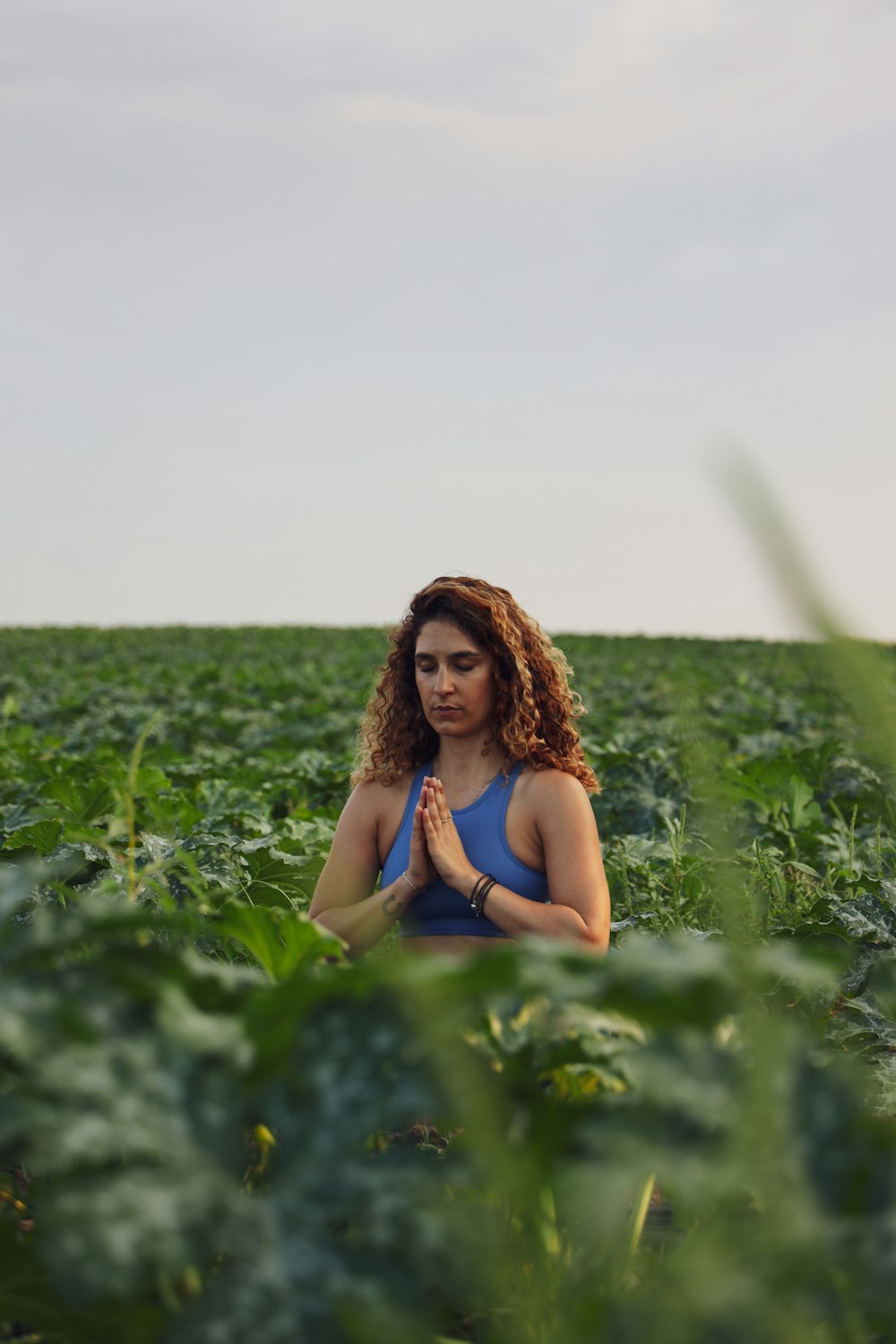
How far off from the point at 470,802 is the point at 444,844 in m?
0.30

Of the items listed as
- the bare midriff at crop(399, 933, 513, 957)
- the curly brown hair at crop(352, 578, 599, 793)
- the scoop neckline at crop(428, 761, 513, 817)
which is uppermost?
the curly brown hair at crop(352, 578, 599, 793)

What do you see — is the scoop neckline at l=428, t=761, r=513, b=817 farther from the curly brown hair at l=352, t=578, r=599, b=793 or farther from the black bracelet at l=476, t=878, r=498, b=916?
the black bracelet at l=476, t=878, r=498, b=916

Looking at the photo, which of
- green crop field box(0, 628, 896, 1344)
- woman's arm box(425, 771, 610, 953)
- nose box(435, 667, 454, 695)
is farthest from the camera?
nose box(435, 667, 454, 695)

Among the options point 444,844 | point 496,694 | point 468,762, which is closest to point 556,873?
point 444,844

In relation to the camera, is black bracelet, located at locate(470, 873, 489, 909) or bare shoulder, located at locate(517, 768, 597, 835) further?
bare shoulder, located at locate(517, 768, 597, 835)

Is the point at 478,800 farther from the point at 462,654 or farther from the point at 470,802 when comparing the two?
the point at 462,654

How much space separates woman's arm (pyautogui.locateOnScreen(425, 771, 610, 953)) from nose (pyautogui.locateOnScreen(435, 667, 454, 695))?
0.32 metres

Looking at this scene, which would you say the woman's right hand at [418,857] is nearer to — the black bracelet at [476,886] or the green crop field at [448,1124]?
the black bracelet at [476,886]

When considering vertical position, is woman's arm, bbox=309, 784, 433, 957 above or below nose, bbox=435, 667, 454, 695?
below

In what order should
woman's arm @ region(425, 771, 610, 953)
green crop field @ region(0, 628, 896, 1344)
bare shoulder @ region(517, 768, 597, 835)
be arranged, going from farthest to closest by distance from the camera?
1. bare shoulder @ region(517, 768, 597, 835)
2. woman's arm @ region(425, 771, 610, 953)
3. green crop field @ region(0, 628, 896, 1344)

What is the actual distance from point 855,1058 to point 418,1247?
6.12 ft

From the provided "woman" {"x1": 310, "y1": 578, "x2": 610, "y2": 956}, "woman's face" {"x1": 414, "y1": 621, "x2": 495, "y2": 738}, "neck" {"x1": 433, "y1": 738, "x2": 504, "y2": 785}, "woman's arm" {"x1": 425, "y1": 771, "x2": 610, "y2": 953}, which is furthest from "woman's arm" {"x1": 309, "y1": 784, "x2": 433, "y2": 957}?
"woman's face" {"x1": 414, "y1": 621, "x2": 495, "y2": 738}

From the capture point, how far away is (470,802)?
11.2 ft

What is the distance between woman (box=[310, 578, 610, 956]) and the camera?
3141 mm
